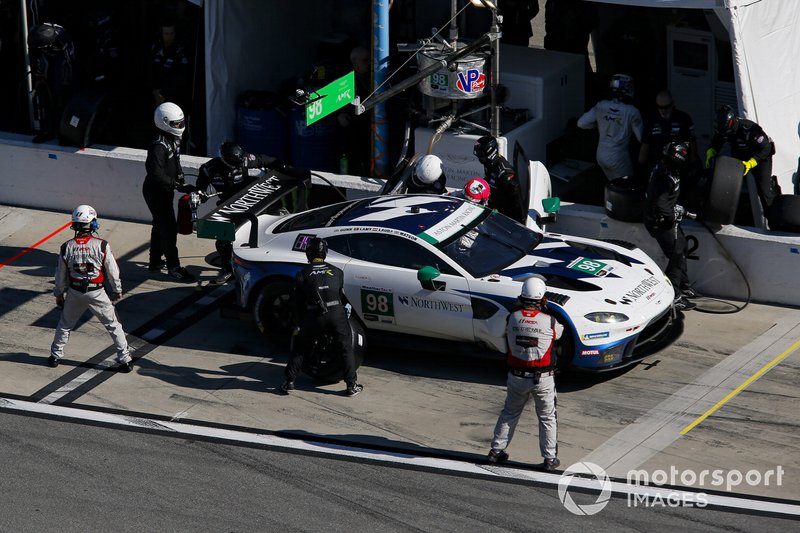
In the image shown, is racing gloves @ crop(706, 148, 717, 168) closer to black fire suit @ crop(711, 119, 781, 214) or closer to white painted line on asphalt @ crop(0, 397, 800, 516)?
black fire suit @ crop(711, 119, 781, 214)

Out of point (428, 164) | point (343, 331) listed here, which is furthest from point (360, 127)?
point (343, 331)

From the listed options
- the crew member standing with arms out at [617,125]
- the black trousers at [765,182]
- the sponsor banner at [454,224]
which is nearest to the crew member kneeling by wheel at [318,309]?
the sponsor banner at [454,224]

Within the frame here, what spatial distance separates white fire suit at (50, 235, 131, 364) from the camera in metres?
11.9

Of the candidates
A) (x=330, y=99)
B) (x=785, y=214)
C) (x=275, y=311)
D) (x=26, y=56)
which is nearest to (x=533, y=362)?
→ (x=275, y=311)

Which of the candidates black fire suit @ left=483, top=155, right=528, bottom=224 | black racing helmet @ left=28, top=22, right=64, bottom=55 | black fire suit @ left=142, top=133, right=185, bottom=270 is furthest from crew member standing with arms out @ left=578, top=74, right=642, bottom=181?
black racing helmet @ left=28, top=22, right=64, bottom=55

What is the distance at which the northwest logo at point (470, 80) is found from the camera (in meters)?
15.1

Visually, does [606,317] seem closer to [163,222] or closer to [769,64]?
[769,64]

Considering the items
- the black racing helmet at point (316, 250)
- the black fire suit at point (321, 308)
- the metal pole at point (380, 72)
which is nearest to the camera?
the black fire suit at point (321, 308)

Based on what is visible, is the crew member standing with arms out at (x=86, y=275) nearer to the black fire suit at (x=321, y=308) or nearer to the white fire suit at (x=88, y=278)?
the white fire suit at (x=88, y=278)

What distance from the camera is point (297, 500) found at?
9.95 metres

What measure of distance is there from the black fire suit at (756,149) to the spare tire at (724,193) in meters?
0.31

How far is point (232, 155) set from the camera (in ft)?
46.6

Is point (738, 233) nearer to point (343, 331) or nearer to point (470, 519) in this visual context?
point (343, 331)

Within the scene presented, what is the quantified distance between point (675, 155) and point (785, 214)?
147cm
